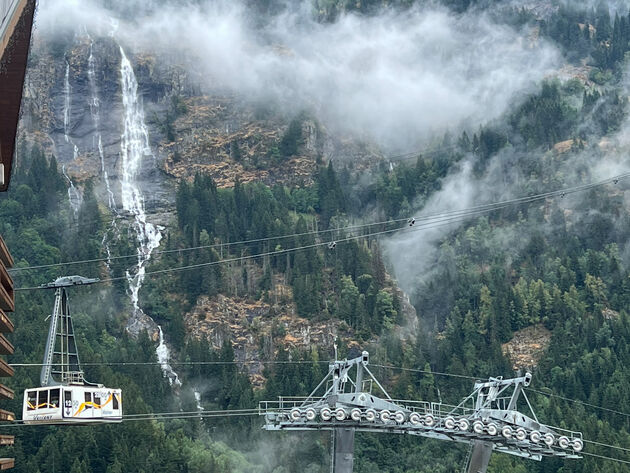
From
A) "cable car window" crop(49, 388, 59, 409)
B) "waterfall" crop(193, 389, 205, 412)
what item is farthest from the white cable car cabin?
"waterfall" crop(193, 389, 205, 412)

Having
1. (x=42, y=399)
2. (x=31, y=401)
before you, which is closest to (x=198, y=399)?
(x=31, y=401)

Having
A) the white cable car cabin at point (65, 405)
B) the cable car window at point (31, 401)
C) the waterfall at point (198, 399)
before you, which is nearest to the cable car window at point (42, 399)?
the white cable car cabin at point (65, 405)

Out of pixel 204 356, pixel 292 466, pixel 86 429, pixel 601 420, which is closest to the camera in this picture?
pixel 86 429

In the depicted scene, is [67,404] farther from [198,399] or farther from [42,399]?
[198,399]

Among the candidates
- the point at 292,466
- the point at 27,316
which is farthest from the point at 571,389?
the point at 27,316

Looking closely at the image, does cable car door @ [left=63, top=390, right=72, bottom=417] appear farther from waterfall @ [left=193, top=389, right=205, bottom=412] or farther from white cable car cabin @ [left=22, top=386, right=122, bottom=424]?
waterfall @ [left=193, top=389, right=205, bottom=412]

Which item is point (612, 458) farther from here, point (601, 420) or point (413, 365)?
point (413, 365)
